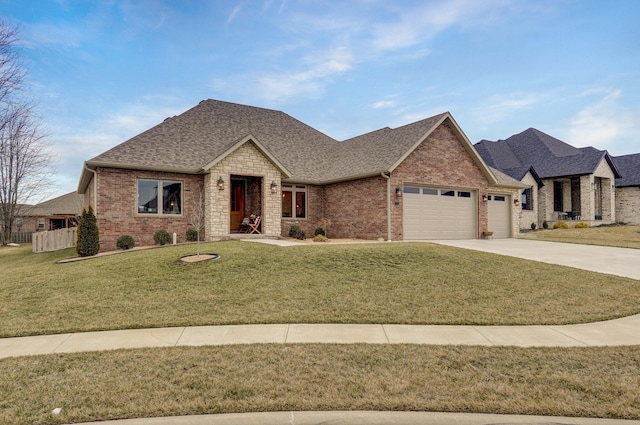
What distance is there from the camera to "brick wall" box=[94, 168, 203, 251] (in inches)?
632

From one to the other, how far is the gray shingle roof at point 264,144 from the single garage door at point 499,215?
22.3 feet

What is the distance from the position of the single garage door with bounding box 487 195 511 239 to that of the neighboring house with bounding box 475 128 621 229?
7.58 m

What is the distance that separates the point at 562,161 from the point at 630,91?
13317mm

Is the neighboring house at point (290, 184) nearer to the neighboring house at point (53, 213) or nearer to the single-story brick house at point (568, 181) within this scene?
the single-story brick house at point (568, 181)

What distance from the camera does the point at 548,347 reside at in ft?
17.7

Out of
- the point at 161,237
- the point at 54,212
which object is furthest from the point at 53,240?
the point at 54,212

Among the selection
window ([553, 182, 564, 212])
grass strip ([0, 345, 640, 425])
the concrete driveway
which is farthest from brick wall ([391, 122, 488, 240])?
window ([553, 182, 564, 212])

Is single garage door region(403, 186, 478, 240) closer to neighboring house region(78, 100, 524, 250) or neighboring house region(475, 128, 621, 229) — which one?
neighboring house region(78, 100, 524, 250)

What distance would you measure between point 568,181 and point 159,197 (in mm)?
33660

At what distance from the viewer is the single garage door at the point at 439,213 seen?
733 inches

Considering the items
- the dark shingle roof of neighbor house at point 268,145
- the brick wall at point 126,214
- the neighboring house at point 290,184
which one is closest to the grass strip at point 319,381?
the neighboring house at point 290,184

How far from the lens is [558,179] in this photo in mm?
32781

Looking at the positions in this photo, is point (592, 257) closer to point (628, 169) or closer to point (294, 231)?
point (294, 231)

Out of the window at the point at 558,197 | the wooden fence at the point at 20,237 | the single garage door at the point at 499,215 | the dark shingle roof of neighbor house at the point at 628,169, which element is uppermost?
the dark shingle roof of neighbor house at the point at 628,169
